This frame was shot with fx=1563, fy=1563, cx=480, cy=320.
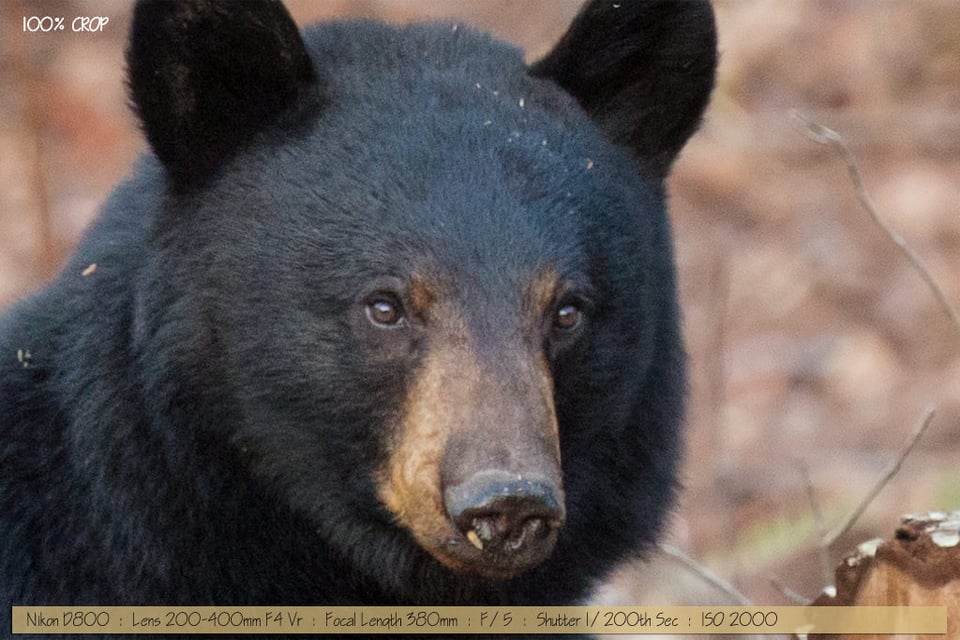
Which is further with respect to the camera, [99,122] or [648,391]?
[99,122]

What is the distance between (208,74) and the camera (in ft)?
13.3

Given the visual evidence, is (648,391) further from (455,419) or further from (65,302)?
(65,302)

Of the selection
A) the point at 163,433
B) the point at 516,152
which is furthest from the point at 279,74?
the point at 163,433

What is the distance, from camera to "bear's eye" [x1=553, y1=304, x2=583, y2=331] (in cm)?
398

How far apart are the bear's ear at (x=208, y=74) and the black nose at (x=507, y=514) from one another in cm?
120

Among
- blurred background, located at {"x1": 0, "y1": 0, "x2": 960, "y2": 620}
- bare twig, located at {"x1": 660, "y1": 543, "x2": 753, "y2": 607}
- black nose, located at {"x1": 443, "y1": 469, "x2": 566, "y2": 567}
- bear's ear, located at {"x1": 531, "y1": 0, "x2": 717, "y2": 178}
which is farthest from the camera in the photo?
blurred background, located at {"x1": 0, "y1": 0, "x2": 960, "y2": 620}

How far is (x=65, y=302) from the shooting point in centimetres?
426

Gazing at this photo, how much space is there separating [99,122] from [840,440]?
5.70 meters

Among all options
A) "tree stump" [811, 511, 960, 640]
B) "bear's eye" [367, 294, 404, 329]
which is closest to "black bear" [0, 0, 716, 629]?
"bear's eye" [367, 294, 404, 329]

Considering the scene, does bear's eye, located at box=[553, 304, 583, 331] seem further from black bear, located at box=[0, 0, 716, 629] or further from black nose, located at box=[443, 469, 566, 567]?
black nose, located at box=[443, 469, 566, 567]
